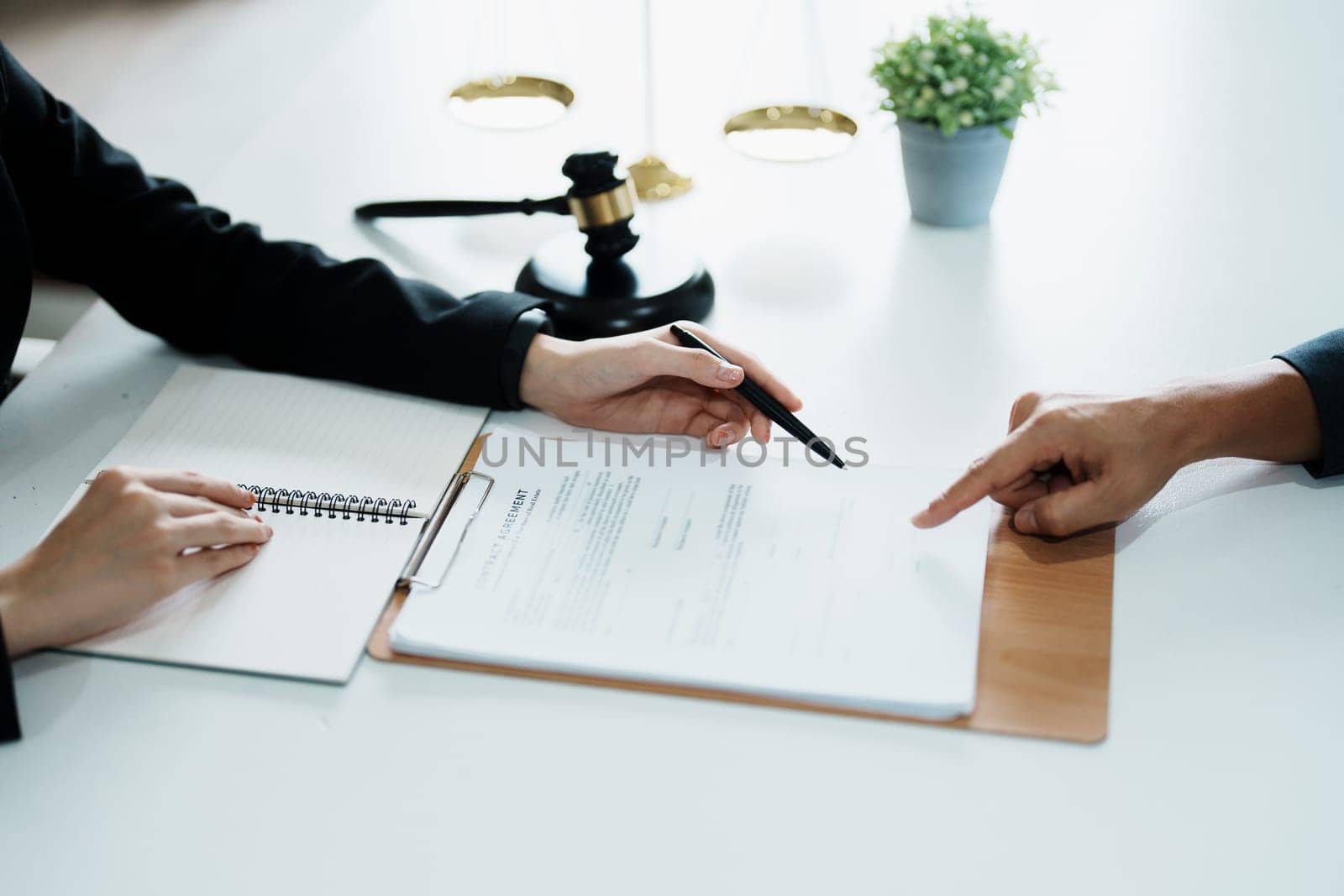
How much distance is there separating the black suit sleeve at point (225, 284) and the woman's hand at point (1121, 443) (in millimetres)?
414

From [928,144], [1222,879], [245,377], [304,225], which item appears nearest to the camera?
[1222,879]

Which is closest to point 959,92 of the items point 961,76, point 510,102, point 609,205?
point 961,76

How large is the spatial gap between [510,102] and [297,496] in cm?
57

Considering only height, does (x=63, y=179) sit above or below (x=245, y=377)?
above

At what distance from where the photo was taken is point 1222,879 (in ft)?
2.10

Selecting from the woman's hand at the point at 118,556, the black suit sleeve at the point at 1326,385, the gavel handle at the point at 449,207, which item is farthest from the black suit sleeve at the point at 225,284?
the black suit sleeve at the point at 1326,385

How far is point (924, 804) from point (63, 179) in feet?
3.18

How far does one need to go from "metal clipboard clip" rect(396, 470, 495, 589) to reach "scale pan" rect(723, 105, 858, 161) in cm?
49

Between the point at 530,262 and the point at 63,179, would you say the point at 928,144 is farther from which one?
the point at 63,179

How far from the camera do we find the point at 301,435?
1.01m

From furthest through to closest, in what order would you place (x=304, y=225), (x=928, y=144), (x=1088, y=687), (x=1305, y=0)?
(x=1305, y=0)
(x=304, y=225)
(x=928, y=144)
(x=1088, y=687)

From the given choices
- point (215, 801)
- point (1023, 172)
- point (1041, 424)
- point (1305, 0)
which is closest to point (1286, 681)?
point (1041, 424)

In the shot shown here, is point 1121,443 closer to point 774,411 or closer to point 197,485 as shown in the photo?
point 774,411

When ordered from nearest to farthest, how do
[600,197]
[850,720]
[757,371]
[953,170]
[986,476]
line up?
[850,720] → [986,476] → [757,371] → [600,197] → [953,170]
